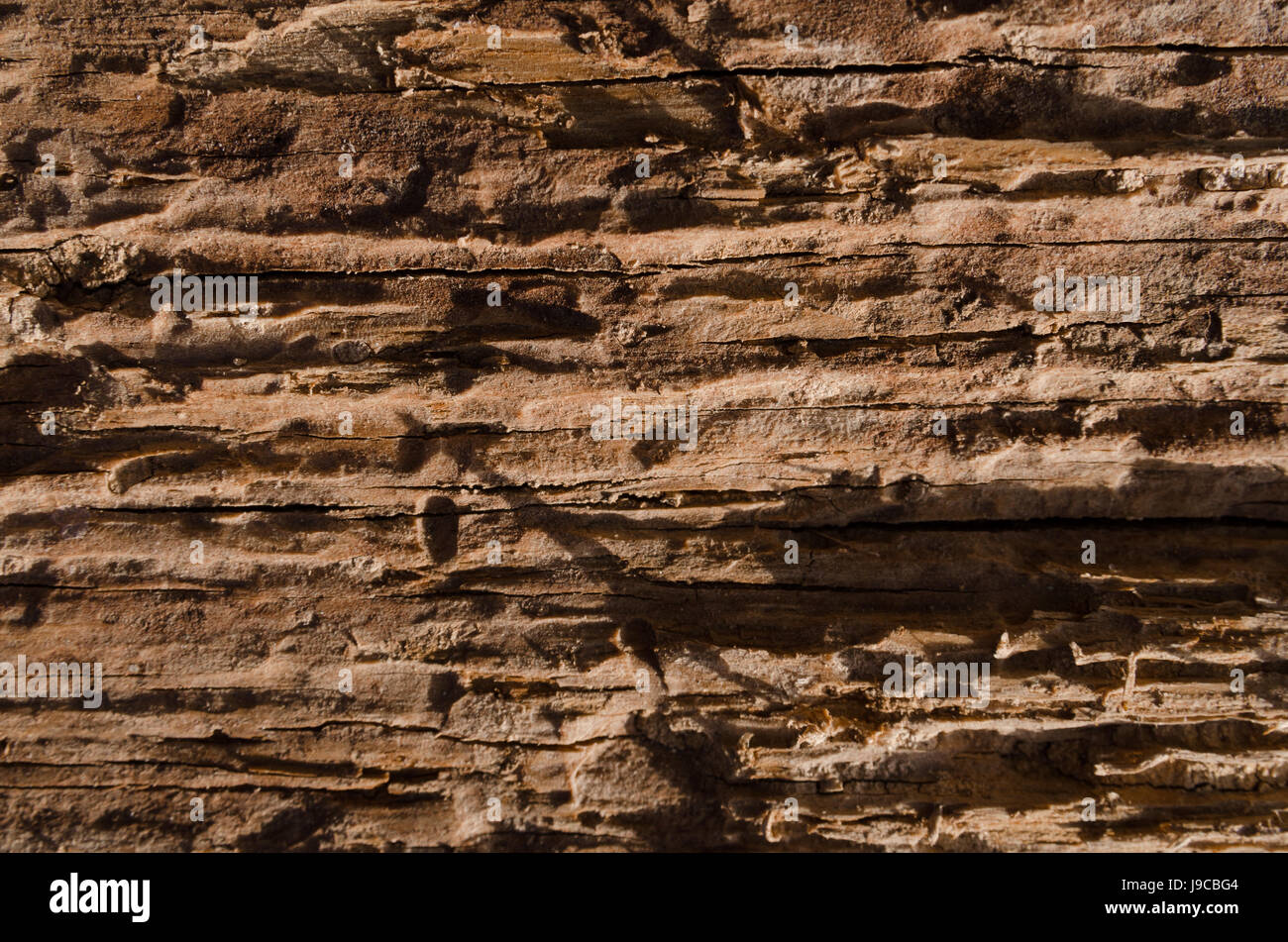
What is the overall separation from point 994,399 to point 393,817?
234cm

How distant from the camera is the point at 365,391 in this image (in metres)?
2.46

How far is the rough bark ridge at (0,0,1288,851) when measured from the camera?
2.38 meters

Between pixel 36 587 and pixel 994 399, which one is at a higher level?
pixel 994 399

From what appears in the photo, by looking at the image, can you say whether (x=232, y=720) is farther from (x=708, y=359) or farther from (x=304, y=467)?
(x=708, y=359)

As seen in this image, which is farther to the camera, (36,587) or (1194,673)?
(36,587)

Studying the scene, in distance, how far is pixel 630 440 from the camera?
248 centimetres

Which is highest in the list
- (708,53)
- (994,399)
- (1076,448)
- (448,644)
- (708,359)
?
(708,53)

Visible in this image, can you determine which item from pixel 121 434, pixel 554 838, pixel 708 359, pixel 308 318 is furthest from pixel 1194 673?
pixel 121 434

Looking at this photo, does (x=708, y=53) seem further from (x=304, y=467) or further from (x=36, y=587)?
(x=36, y=587)

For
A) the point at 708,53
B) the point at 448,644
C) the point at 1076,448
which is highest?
the point at 708,53

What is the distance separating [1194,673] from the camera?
2355mm

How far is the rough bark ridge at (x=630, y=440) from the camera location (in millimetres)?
2381

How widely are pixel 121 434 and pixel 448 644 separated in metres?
1.28

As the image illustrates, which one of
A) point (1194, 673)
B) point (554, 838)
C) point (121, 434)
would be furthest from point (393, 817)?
point (1194, 673)
